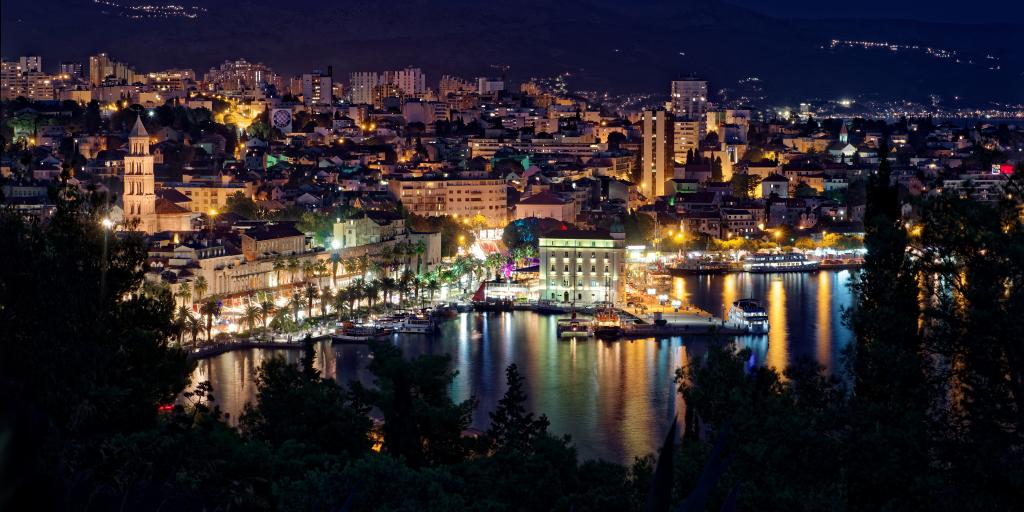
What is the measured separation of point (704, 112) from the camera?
3000 cm

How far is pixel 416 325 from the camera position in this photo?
9984mm

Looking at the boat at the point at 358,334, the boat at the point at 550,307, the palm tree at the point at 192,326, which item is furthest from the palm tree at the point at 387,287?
the palm tree at the point at 192,326

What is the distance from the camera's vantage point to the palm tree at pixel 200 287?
32.7ft

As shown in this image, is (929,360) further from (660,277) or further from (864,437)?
(660,277)

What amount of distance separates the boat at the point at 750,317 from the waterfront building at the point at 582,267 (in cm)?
145

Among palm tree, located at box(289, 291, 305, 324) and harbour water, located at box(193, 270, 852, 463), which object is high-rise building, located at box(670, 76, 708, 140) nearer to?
harbour water, located at box(193, 270, 852, 463)

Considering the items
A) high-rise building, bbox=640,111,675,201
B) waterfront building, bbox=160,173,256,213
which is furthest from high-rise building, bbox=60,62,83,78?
waterfront building, bbox=160,173,256,213

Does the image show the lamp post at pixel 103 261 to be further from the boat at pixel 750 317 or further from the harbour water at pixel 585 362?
the boat at pixel 750 317

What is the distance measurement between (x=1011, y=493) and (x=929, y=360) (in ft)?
1.69

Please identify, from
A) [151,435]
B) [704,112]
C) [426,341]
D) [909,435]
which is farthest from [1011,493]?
[704,112]

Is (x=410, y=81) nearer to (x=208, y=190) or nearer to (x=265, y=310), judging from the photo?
(x=208, y=190)

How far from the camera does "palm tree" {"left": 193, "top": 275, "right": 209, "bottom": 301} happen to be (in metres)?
9.96

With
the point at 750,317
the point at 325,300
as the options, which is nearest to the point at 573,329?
the point at 750,317

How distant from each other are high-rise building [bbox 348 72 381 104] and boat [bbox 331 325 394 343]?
817 inches
